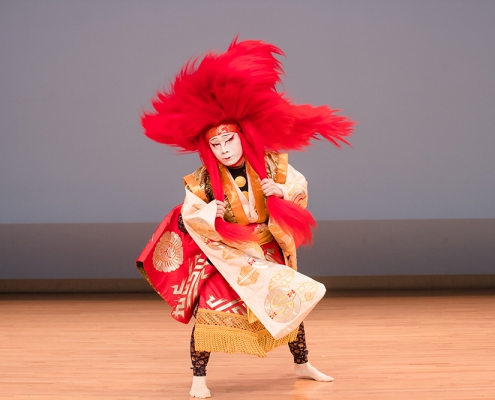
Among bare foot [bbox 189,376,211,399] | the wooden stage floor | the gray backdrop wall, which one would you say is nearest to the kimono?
bare foot [bbox 189,376,211,399]

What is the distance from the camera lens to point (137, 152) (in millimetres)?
4562

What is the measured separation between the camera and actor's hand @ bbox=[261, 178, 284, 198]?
8.12 feet

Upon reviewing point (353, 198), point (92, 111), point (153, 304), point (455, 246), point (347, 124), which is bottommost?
point (153, 304)

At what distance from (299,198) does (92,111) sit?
7.75ft

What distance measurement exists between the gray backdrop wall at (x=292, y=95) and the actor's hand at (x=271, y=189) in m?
2.01

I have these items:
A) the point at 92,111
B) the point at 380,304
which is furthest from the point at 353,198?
the point at 92,111

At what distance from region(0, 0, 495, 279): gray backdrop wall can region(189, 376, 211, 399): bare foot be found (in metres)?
2.22

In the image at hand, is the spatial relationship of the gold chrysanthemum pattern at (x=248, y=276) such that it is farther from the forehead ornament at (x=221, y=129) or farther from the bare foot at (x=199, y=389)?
the forehead ornament at (x=221, y=129)

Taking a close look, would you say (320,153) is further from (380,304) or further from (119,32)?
(119,32)

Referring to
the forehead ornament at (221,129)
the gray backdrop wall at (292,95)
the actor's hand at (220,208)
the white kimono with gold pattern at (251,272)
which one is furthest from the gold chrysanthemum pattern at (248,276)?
the gray backdrop wall at (292,95)

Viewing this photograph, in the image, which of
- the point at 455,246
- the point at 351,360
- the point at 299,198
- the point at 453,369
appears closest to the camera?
the point at 299,198

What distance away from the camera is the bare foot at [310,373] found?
2.61 metres

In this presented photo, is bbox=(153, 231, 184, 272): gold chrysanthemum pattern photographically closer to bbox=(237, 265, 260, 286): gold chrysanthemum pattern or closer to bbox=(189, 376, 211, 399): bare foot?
bbox=(237, 265, 260, 286): gold chrysanthemum pattern

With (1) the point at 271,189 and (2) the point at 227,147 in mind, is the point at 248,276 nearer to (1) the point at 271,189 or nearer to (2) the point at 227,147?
(1) the point at 271,189
